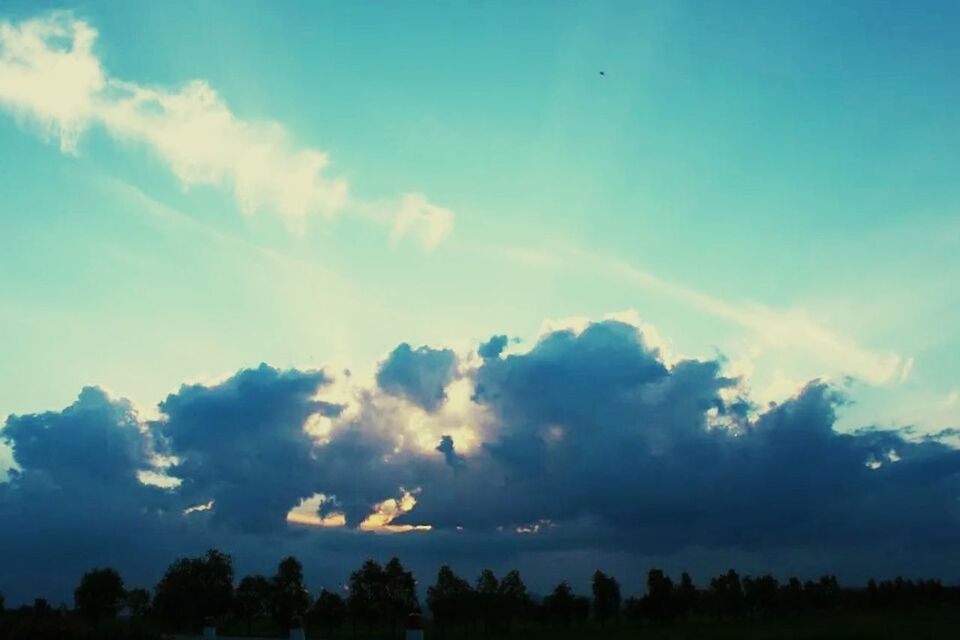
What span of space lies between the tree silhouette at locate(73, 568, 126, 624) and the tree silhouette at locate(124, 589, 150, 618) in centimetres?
1103

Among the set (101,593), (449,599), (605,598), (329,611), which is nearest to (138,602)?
(101,593)

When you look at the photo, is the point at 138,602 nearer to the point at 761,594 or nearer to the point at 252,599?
the point at 252,599

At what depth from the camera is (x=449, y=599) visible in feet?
465

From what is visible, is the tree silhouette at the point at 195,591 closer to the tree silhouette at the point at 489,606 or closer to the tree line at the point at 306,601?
the tree line at the point at 306,601

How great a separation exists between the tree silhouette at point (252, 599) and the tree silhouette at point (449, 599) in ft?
90.4

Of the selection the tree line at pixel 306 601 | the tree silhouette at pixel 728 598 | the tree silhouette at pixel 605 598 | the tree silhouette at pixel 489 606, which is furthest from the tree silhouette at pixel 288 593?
the tree silhouette at pixel 728 598

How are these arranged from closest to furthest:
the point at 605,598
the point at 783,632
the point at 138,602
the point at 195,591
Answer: the point at 783,632
the point at 195,591
the point at 138,602
the point at 605,598

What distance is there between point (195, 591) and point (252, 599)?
12.5m

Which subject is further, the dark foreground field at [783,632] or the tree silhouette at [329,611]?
the tree silhouette at [329,611]

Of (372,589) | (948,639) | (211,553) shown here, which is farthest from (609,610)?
(948,639)

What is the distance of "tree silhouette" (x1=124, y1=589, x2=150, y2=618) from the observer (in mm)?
144875

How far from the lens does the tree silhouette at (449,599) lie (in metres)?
139

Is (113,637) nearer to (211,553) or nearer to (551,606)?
(211,553)

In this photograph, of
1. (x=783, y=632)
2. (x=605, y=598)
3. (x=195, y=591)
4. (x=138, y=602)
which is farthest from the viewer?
(x=605, y=598)
